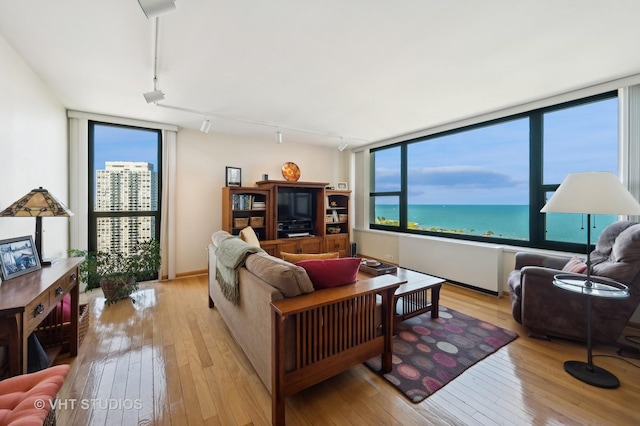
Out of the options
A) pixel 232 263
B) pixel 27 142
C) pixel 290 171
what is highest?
pixel 290 171

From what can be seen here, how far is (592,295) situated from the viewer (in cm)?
180

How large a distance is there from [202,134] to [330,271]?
146 inches

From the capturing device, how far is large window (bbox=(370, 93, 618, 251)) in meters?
2.93

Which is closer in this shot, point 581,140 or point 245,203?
point 581,140

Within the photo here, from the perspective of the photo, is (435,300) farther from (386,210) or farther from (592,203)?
(386,210)

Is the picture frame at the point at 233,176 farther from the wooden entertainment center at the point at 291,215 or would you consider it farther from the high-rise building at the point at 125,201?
the high-rise building at the point at 125,201

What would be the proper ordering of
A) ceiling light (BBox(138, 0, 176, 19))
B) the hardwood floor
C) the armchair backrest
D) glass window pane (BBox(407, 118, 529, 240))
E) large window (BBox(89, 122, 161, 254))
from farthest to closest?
large window (BBox(89, 122, 161, 254)) < glass window pane (BBox(407, 118, 529, 240)) < the armchair backrest < the hardwood floor < ceiling light (BBox(138, 0, 176, 19))

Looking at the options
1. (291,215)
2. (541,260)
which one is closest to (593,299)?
(541,260)

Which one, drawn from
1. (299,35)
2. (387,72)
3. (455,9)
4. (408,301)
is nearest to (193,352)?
(408,301)

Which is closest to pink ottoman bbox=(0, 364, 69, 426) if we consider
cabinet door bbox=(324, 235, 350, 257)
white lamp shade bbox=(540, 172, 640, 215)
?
white lamp shade bbox=(540, 172, 640, 215)

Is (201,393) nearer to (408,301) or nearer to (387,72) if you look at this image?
(408,301)

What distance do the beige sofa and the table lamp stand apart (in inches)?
59.1

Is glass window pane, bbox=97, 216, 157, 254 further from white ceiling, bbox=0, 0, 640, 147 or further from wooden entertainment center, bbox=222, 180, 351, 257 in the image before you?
white ceiling, bbox=0, 0, 640, 147

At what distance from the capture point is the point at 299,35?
187cm
